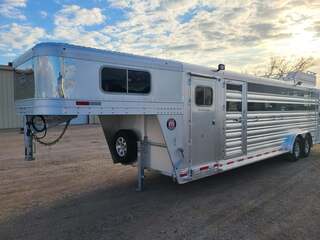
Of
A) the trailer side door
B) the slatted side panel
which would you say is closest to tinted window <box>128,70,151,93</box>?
the trailer side door

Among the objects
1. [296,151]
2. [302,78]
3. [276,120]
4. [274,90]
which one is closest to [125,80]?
[274,90]

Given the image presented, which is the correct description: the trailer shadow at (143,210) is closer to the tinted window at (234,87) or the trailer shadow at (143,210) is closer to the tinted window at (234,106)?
the tinted window at (234,106)

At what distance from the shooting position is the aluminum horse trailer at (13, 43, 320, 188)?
4.04m

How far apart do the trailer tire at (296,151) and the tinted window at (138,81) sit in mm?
5903

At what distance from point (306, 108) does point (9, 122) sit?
1882cm

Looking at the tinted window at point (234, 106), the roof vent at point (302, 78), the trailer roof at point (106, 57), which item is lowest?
the tinted window at point (234, 106)

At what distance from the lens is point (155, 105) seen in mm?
4977

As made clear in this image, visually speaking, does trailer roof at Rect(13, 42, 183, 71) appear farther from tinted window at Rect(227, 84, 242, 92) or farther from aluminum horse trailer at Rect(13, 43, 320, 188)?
tinted window at Rect(227, 84, 242, 92)

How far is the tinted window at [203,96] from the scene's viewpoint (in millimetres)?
5602

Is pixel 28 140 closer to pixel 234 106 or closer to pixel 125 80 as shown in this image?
pixel 125 80

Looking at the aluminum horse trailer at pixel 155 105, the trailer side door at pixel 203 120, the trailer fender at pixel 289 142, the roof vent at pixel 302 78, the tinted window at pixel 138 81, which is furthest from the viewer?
the roof vent at pixel 302 78

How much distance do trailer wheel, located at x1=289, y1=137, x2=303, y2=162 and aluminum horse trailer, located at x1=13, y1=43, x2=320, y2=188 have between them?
1.30 m

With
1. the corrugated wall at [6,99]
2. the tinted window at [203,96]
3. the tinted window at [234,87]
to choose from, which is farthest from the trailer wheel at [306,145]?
the corrugated wall at [6,99]

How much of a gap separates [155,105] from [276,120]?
4483 mm
